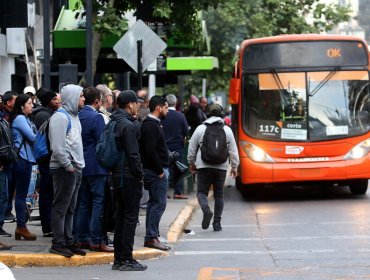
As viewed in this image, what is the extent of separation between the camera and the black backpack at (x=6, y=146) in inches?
465

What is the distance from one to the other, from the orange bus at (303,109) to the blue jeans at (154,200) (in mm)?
6929

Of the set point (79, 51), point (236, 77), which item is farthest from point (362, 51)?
point (79, 51)

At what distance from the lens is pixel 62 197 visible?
11109mm


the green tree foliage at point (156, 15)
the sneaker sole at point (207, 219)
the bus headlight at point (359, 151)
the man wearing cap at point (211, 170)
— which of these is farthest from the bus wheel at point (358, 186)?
the sneaker sole at point (207, 219)

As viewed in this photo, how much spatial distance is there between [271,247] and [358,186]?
7733 mm

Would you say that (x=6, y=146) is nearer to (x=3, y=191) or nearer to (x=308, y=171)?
(x=3, y=191)

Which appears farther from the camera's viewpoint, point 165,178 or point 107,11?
point 107,11

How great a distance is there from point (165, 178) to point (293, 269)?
2383 mm

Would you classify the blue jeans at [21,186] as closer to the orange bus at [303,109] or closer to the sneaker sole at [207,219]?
the sneaker sole at [207,219]

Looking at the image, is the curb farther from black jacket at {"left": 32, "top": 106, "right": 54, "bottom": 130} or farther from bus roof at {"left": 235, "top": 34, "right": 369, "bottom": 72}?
bus roof at {"left": 235, "top": 34, "right": 369, "bottom": 72}

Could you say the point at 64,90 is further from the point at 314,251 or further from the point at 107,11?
the point at 107,11

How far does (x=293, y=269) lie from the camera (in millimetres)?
11086

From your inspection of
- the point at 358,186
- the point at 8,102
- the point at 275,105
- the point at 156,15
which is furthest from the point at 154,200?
the point at 358,186

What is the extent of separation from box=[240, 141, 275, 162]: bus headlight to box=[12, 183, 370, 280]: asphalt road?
0.84m
